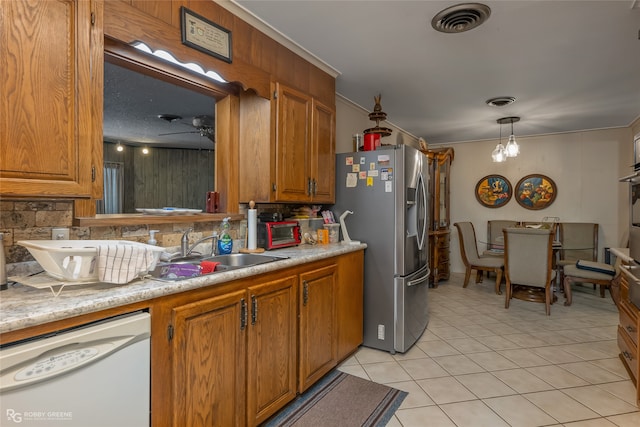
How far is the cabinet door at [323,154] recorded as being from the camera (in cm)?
275

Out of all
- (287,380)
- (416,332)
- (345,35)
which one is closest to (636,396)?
(416,332)

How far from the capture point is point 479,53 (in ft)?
8.69

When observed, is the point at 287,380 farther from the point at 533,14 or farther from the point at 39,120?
the point at 533,14

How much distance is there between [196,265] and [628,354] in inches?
118

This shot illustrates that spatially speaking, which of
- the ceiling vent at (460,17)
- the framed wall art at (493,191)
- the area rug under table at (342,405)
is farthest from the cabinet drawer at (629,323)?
the framed wall art at (493,191)

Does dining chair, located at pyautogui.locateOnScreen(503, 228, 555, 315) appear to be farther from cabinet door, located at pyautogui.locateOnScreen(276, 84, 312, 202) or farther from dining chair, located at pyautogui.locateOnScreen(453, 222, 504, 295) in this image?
cabinet door, located at pyautogui.locateOnScreen(276, 84, 312, 202)

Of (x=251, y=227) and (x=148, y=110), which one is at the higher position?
(x=148, y=110)

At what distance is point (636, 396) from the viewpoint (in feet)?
6.97

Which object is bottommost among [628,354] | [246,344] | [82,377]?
[628,354]

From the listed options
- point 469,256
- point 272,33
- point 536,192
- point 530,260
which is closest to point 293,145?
point 272,33

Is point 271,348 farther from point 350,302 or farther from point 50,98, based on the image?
point 50,98

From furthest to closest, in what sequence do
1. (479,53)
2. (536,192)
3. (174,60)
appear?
(536,192)
(479,53)
(174,60)

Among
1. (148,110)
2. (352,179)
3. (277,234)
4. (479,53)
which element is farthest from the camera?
(352,179)

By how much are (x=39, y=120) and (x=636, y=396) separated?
3.47 metres
